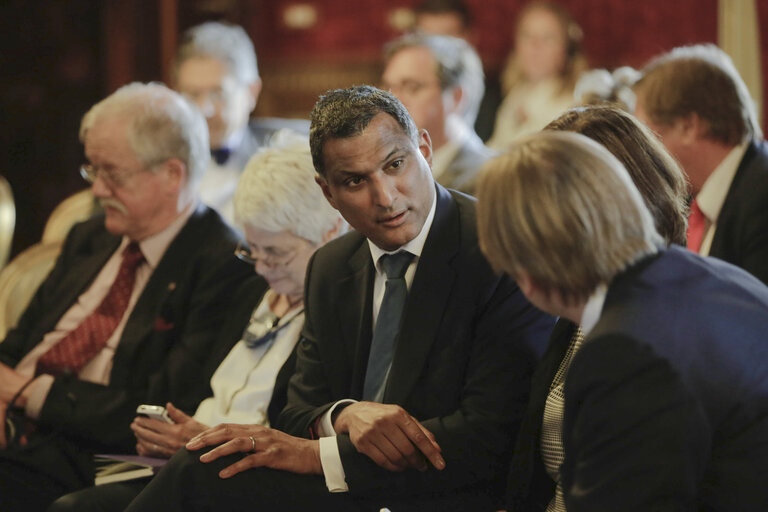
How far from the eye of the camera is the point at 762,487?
1.36 meters

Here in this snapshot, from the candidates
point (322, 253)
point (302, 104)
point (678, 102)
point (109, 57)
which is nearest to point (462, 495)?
point (322, 253)

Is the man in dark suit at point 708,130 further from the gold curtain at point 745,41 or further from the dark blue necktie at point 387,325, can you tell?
the gold curtain at point 745,41

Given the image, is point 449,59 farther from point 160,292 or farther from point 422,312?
point 422,312

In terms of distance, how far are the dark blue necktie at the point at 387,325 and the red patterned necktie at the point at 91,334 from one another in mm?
1067

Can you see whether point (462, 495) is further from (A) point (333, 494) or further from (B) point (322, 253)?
(B) point (322, 253)

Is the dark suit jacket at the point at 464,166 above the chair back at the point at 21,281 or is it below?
above

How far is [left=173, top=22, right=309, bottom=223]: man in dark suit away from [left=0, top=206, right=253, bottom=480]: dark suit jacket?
3.91ft

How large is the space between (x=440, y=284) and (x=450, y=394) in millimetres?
236

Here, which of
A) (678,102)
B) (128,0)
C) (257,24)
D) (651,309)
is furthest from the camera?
(257,24)

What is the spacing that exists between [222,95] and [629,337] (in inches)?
121

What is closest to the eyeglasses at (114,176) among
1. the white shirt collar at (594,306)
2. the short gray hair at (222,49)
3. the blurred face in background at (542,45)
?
the short gray hair at (222,49)

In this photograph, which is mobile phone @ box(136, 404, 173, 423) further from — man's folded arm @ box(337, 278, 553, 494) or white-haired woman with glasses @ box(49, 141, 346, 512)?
man's folded arm @ box(337, 278, 553, 494)

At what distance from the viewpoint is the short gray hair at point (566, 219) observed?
4.45ft

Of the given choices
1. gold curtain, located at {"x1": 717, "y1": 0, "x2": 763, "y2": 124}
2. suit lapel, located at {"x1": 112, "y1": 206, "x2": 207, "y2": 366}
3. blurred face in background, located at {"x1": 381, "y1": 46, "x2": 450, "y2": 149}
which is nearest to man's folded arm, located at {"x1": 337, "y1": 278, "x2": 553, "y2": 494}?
suit lapel, located at {"x1": 112, "y1": 206, "x2": 207, "y2": 366}
